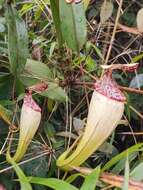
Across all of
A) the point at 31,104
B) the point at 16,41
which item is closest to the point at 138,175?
the point at 31,104

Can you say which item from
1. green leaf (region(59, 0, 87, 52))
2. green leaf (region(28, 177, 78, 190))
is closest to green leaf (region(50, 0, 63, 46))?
green leaf (region(59, 0, 87, 52))

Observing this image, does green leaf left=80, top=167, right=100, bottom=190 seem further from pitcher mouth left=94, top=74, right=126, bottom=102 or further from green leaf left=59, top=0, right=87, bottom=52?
green leaf left=59, top=0, right=87, bottom=52

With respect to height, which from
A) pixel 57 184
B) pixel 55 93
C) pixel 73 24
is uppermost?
pixel 73 24

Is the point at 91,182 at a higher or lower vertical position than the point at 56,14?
lower

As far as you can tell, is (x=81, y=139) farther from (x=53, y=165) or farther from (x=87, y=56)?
(x=87, y=56)

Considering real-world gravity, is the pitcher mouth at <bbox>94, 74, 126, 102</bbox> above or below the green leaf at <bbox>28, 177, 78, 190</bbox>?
above

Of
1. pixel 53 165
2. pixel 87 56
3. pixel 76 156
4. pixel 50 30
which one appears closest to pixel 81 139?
pixel 76 156

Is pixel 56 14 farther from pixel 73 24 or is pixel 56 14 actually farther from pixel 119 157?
pixel 119 157
